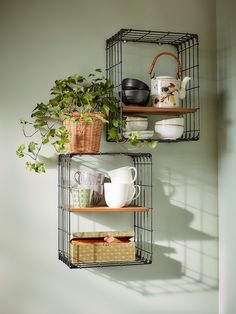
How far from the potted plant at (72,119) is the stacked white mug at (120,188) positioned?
16cm

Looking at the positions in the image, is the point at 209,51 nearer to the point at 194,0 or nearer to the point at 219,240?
the point at 194,0

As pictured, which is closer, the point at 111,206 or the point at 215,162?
the point at 111,206

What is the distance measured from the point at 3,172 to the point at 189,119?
103 cm

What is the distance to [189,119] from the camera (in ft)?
10.1

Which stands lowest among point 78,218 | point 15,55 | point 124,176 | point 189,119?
point 78,218

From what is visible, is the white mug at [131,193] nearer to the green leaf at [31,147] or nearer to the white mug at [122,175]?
the white mug at [122,175]

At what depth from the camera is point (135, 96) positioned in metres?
2.74

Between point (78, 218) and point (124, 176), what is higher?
point (124, 176)

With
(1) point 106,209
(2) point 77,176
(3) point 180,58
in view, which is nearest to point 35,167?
(2) point 77,176

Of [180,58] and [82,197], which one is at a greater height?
[180,58]

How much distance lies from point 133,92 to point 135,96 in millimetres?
22

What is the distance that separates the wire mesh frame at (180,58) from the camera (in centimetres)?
290

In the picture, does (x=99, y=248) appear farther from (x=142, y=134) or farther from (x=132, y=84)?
(x=132, y=84)

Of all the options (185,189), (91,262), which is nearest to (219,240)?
(185,189)
